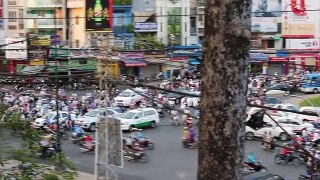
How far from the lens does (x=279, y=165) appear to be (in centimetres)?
1346

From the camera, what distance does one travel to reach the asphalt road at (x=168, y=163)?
12602 mm

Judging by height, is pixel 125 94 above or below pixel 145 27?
below

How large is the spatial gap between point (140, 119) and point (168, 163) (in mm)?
5188

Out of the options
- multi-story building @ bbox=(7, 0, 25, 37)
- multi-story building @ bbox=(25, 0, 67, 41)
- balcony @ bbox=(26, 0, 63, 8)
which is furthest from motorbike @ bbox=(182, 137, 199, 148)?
multi-story building @ bbox=(7, 0, 25, 37)

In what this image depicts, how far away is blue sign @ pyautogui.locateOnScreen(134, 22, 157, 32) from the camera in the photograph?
Answer: 101 ft

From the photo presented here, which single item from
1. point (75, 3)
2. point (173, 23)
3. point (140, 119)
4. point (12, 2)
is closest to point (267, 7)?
point (173, 23)

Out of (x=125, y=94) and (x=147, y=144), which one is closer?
(x=147, y=144)

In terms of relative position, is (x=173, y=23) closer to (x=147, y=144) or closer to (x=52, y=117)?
(x=52, y=117)

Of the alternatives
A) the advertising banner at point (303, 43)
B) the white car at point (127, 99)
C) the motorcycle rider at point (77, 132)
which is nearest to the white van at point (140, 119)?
the motorcycle rider at point (77, 132)

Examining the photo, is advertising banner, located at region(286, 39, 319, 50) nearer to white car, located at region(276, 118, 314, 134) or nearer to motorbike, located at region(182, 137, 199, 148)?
white car, located at region(276, 118, 314, 134)

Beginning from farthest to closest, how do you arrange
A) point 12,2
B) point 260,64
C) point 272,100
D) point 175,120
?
point 12,2 → point 260,64 → point 272,100 → point 175,120

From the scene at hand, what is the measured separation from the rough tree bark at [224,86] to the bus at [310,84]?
25.2 metres

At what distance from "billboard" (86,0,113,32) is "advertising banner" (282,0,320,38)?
10.1 meters

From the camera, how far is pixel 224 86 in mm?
2250
